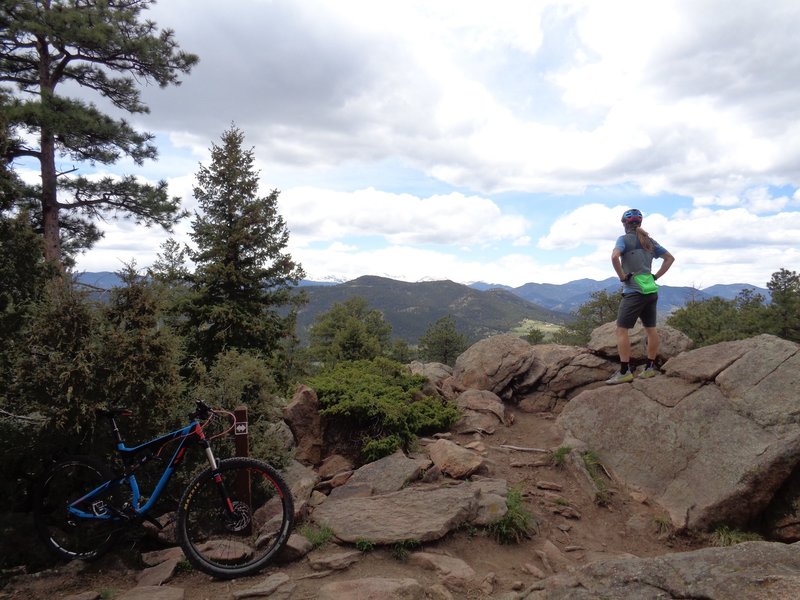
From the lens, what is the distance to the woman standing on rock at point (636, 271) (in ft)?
32.5

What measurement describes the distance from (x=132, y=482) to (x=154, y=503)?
34 cm

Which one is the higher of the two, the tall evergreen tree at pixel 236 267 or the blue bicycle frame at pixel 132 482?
the tall evergreen tree at pixel 236 267

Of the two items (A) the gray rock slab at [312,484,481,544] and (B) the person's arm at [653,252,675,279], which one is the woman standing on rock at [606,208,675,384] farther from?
(A) the gray rock slab at [312,484,481,544]

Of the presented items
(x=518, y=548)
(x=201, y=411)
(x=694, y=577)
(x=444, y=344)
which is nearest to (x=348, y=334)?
(x=444, y=344)

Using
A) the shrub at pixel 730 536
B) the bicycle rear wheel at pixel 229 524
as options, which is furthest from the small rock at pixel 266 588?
the shrub at pixel 730 536

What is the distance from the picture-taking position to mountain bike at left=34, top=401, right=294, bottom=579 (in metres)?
5.14

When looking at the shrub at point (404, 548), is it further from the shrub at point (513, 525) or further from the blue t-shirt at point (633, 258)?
the blue t-shirt at point (633, 258)

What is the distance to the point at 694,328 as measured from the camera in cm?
4047

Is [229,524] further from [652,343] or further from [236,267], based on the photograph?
[236,267]

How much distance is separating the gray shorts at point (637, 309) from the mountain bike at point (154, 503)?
318 inches

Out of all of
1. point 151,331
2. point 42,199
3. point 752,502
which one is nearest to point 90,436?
point 151,331

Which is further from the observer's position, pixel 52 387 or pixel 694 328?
pixel 694 328

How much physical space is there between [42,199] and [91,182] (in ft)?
5.60

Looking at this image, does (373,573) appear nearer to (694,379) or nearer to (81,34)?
(694,379)
